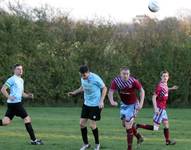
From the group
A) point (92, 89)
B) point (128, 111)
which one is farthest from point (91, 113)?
point (128, 111)

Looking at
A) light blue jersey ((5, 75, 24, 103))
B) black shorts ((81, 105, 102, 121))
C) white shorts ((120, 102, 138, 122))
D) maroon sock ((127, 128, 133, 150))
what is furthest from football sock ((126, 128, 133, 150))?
light blue jersey ((5, 75, 24, 103))

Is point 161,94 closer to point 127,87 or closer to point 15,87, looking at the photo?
point 127,87

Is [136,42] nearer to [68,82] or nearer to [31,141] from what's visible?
[68,82]

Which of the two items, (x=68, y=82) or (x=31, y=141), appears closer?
(x=31, y=141)

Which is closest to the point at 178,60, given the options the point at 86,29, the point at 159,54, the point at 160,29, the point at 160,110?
the point at 159,54

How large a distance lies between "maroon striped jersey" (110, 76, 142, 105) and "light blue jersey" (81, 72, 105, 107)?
443 mm

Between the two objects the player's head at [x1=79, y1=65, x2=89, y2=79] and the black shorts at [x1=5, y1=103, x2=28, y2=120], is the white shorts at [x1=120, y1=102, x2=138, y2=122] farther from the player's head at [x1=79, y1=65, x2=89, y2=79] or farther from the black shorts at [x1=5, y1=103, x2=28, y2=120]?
the black shorts at [x1=5, y1=103, x2=28, y2=120]

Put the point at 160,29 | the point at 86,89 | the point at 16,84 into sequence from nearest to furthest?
the point at 86,89, the point at 16,84, the point at 160,29

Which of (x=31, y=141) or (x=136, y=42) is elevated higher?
(x=136, y=42)

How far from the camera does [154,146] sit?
41.1ft

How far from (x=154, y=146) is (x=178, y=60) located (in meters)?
27.0

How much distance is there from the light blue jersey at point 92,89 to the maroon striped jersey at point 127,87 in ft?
1.45

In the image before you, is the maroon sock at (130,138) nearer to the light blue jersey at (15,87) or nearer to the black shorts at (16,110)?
the black shorts at (16,110)

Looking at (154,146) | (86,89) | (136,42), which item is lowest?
(154,146)
